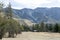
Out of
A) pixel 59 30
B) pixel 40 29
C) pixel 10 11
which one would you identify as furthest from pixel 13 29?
pixel 40 29

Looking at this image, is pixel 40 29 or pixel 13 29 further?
pixel 40 29

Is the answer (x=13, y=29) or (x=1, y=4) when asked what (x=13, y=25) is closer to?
(x=13, y=29)

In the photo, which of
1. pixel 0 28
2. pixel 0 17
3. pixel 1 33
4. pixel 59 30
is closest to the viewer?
pixel 0 17

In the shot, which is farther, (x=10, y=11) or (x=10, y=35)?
(x=10, y=11)

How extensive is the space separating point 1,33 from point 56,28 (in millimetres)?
75964

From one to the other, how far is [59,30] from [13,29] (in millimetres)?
53350

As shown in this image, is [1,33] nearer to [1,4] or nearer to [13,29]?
[1,4]

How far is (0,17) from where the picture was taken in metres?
21.5

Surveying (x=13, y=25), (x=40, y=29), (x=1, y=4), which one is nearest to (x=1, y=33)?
(x=1, y=4)

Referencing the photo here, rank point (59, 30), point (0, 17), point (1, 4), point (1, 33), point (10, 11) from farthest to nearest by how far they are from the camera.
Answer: point (59, 30)
point (10, 11)
point (1, 33)
point (0, 17)
point (1, 4)

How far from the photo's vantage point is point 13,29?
46281 millimetres

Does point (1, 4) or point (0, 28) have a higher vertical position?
point (1, 4)

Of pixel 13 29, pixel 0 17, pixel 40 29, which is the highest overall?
pixel 0 17

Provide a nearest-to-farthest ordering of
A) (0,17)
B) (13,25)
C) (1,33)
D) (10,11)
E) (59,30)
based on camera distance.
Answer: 1. (0,17)
2. (1,33)
3. (13,25)
4. (10,11)
5. (59,30)
